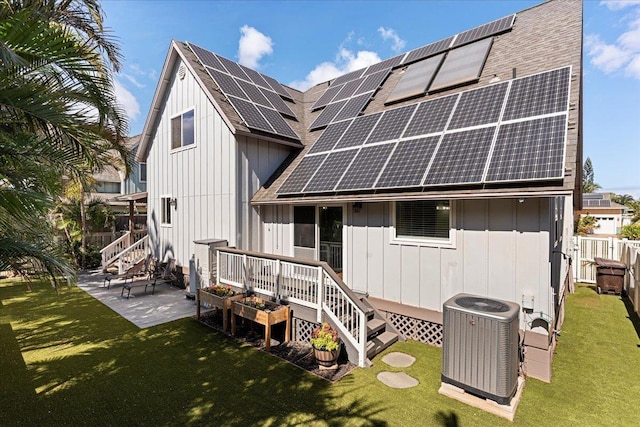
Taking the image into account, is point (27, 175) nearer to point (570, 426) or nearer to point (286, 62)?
point (570, 426)

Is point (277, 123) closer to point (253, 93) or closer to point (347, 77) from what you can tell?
point (253, 93)

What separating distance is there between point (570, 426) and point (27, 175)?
782 cm

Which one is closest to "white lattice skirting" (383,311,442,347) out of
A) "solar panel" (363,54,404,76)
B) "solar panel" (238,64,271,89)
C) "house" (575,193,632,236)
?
"solar panel" (363,54,404,76)

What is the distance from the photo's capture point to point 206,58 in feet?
38.0

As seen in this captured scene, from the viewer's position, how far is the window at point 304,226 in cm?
904

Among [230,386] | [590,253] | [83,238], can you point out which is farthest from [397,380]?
[83,238]

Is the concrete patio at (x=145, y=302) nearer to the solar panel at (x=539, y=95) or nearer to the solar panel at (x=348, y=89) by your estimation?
the solar panel at (x=348, y=89)

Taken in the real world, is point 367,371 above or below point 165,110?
below

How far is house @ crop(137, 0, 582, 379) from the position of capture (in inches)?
219

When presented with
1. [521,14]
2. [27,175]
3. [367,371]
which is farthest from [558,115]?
[27,175]

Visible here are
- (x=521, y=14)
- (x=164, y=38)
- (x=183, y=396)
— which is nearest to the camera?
(x=183, y=396)

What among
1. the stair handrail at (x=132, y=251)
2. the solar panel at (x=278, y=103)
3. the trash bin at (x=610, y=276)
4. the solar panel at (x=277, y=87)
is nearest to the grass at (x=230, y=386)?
the trash bin at (x=610, y=276)

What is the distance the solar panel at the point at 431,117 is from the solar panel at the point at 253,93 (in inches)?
228

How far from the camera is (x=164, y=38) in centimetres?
1202
